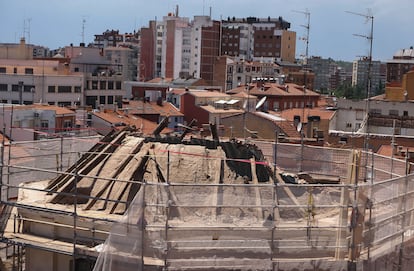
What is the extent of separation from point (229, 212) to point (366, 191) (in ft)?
6.40

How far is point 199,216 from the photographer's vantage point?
9.26 m

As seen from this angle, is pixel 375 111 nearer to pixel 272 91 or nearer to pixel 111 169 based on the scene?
pixel 272 91

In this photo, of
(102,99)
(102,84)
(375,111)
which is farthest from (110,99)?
(375,111)

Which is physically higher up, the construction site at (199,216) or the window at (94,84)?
the window at (94,84)

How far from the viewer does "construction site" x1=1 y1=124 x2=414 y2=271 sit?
8711 mm

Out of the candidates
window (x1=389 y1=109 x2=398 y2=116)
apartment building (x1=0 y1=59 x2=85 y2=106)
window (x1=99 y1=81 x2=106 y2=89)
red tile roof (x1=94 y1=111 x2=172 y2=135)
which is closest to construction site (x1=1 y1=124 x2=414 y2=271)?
window (x1=389 y1=109 x2=398 y2=116)

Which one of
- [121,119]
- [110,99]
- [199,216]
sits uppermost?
[199,216]

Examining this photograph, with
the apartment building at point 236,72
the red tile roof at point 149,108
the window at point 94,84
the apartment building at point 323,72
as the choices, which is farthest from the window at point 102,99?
the apartment building at point 323,72

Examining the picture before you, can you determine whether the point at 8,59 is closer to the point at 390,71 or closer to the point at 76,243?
the point at 390,71

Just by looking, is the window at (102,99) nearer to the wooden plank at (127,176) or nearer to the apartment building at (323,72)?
the wooden plank at (127,176)

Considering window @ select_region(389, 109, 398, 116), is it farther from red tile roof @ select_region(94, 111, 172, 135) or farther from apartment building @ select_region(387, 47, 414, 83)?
apartment building @ select_region(387, 47, 414, 83)

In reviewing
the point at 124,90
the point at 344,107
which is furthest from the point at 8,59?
the point at 344,107

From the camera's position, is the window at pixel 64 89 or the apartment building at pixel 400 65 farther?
the apartment building at pixel 400 65

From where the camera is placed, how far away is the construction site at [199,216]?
8.71 meters
